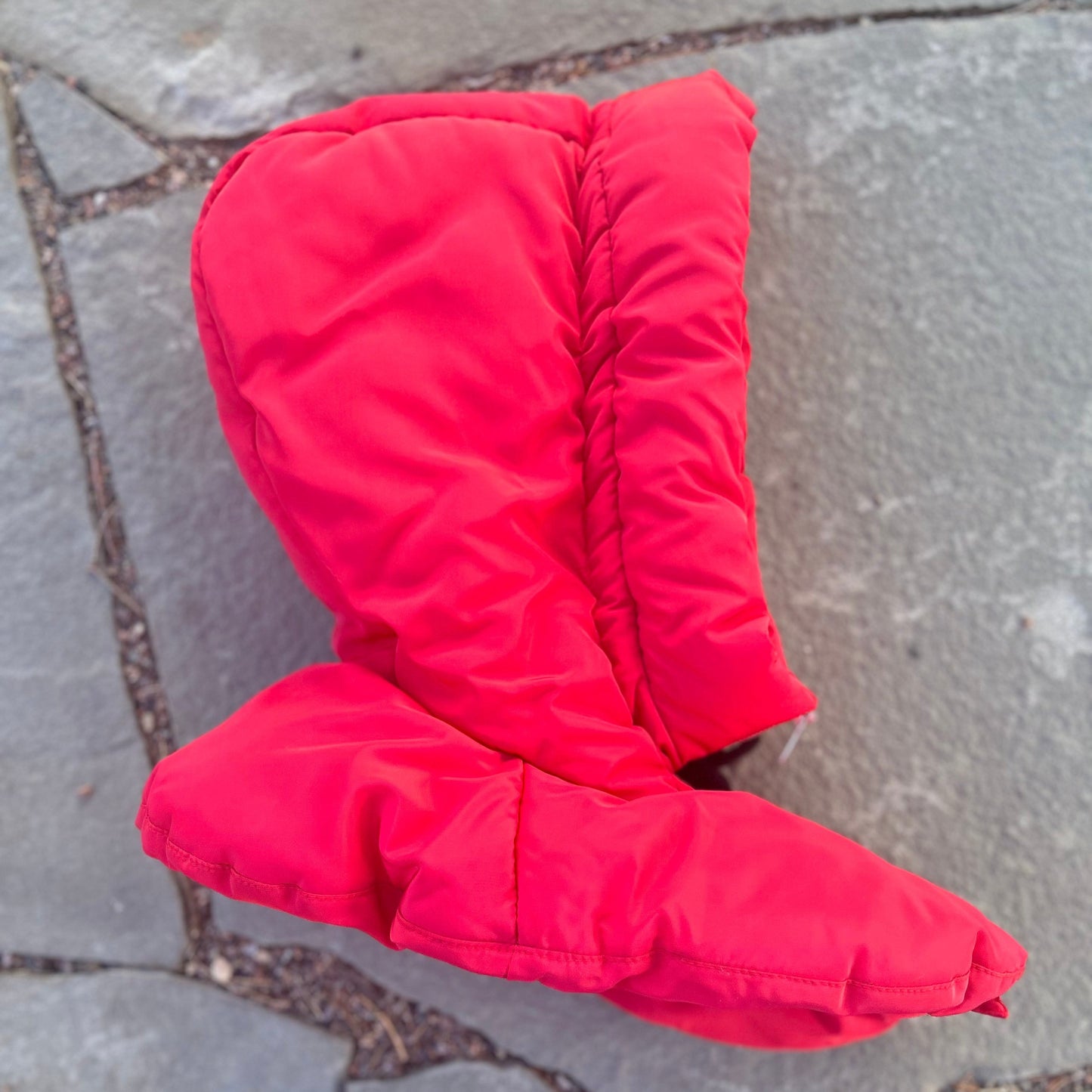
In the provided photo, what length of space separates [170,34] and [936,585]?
103cm

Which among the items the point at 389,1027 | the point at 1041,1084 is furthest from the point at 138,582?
the point at 1041,1084

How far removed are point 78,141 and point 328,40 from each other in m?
0.31

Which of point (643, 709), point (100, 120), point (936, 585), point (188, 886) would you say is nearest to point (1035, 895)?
point (936, 585)

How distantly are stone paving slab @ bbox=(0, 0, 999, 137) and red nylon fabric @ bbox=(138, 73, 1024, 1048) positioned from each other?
0.25m

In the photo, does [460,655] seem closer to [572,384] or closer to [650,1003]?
[572,384]

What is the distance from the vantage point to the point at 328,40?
910 mm

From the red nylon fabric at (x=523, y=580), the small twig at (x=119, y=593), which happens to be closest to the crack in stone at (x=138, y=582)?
the small twig at (x=119, y=593)

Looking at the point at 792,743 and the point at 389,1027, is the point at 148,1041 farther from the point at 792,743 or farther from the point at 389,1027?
the point at 792,743

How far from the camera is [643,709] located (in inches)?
26.1

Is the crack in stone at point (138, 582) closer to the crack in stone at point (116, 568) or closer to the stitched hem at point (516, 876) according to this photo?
the crack in stone at point (116, 568)

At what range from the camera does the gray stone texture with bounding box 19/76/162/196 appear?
92 cm

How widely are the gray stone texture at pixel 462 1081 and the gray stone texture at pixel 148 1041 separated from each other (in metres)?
0.05

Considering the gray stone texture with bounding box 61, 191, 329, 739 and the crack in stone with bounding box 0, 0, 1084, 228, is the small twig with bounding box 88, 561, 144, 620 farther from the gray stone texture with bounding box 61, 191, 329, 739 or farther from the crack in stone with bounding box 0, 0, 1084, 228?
the crack in stone with bounding box 0, 0, 1084, 228

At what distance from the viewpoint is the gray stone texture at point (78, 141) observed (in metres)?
0.92
